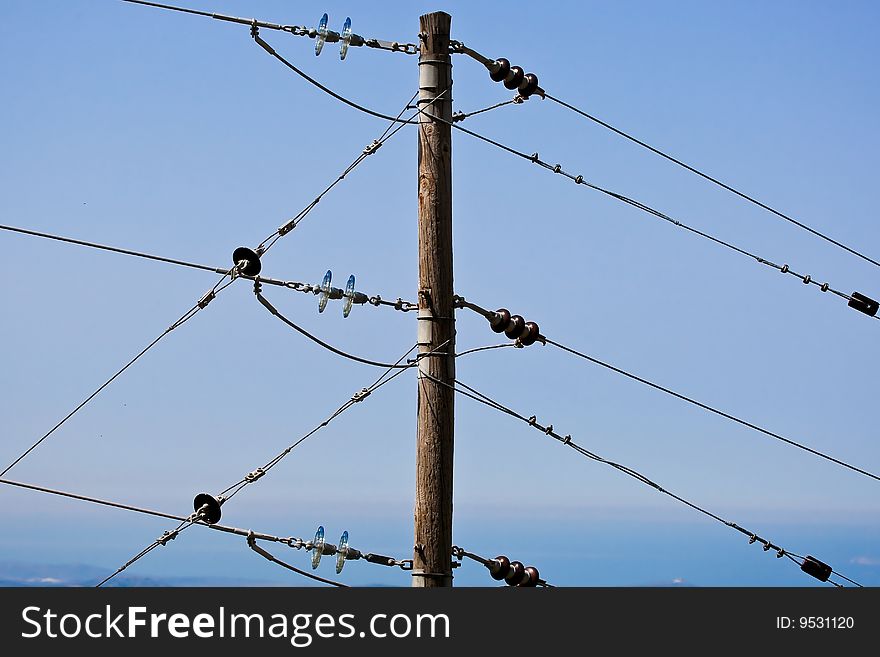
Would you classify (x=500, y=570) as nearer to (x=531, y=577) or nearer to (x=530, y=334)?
(x=531, y=577)

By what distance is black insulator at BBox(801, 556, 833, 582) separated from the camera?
15234mm

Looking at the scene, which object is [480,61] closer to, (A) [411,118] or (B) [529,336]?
(A) [411,118]

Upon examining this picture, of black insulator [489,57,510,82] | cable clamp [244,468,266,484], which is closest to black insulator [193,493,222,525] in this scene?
cable clamp [244,468,266,484]

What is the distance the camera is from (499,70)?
1400 cm

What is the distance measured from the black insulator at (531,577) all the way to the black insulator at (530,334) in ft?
6.92

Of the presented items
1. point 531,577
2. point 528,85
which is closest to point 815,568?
point 531,577

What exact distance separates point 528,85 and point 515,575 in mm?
4917

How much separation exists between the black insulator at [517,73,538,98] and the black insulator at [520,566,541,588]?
4.77 m

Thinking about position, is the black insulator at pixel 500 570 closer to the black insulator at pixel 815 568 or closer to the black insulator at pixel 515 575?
the black insulator at pixel 515 575

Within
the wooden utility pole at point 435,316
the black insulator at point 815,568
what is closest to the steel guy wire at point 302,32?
the wooden utility pole at point 435,316

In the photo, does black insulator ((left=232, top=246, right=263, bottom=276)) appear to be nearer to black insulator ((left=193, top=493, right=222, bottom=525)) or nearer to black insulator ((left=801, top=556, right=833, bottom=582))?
black insulator ((left=193, top=493, right=222, bottom=525))
